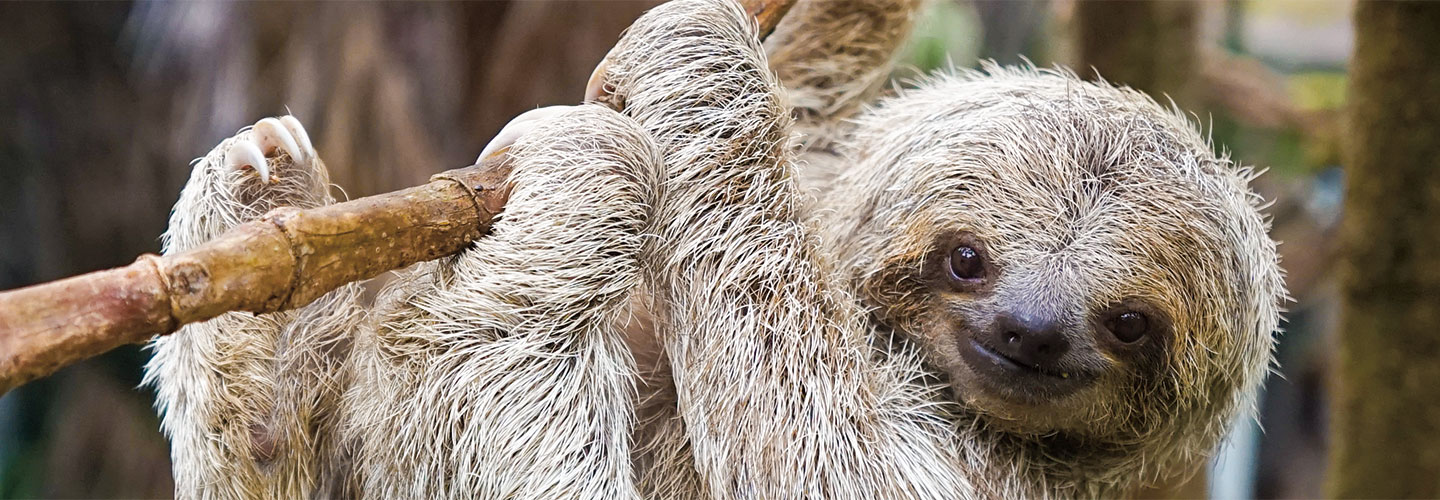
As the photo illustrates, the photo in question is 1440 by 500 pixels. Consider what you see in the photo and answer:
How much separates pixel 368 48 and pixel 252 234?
5.72 meters

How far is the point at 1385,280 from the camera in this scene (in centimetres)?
454

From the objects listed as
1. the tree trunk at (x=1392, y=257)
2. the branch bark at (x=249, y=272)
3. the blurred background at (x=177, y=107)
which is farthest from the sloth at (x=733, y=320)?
the blurred background at (x=177, y=107)

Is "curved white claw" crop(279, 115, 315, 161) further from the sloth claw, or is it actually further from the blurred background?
the blurred background

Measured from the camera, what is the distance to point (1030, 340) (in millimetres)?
2609

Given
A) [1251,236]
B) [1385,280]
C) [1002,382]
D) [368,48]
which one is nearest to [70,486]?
[368,48]

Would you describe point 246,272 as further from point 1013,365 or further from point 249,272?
point 1013,365

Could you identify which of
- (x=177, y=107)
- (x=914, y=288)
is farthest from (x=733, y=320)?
(x=177, y=107)

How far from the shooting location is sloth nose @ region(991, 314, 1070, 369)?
8.54 ft

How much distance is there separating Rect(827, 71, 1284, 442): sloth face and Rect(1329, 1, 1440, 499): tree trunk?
1606 mm

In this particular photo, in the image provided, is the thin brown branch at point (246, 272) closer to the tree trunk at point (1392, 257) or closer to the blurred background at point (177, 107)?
the tree trunk at point (1392, 257)

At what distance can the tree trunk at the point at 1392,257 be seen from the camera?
14.0 ft

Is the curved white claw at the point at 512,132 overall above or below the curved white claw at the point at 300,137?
below

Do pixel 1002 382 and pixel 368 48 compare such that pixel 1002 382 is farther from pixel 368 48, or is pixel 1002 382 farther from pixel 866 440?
pixel 368 48

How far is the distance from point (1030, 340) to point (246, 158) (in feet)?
6.83
